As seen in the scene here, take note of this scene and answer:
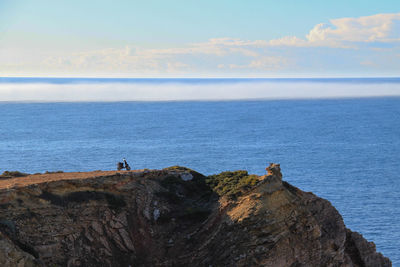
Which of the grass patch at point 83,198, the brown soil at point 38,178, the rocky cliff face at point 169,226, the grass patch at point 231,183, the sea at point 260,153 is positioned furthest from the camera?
the sea at point 260,153

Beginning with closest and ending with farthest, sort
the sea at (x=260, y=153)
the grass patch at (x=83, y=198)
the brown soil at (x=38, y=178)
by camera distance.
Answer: the grass patch at (x=83, y=198), the brown soil at (x=38, y=178), the sea at (x=260, y=153)

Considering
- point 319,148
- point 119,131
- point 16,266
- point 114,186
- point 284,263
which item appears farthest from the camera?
point 119,131

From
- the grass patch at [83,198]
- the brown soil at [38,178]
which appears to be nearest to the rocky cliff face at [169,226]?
the grass patch at [83,198]

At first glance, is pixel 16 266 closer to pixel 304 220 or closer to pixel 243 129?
pixel 304 220

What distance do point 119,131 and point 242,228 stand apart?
147521 mm

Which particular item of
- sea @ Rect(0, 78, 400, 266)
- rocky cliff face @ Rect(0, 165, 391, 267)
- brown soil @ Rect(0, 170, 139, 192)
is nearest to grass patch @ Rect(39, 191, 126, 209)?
rocky cliff face @ Rect(0, 165, 391, 267)

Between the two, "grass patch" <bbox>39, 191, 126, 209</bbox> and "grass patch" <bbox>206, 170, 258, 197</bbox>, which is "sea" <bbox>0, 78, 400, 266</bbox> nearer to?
"grass patch" <bbox>206, 170, 258, 197</bbox>

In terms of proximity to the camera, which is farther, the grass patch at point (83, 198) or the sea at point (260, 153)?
the sea at point (260, 153)

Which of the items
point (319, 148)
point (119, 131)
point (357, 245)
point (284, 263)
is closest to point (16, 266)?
point (284, 263)

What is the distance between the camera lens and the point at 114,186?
121 feet

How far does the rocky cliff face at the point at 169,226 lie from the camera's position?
32375mm

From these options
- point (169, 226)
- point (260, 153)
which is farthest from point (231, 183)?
point (260, 153)

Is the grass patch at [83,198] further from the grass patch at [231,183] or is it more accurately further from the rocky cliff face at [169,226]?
the grass patch at [231,183]

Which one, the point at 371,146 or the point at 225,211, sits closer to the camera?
the point at 225,211
